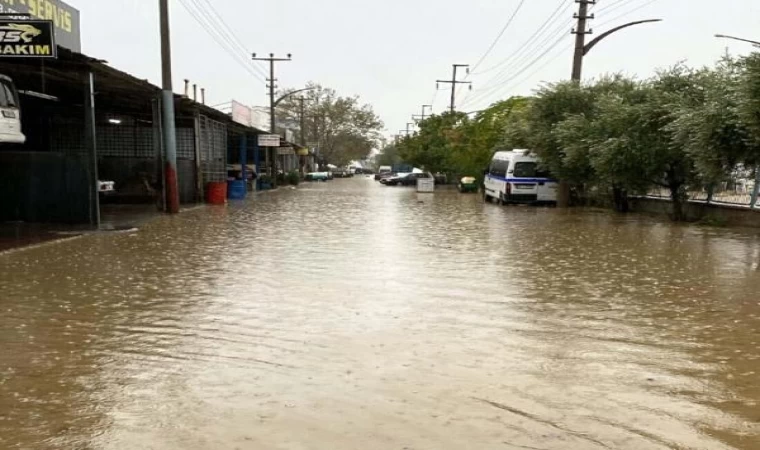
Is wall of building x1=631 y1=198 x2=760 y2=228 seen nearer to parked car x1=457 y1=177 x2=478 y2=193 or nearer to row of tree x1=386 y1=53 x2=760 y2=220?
row of tree x1=386 y1=53 x2=760 y2=220

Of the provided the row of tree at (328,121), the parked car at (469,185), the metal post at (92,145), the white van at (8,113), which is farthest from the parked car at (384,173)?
the white van at (8,113)

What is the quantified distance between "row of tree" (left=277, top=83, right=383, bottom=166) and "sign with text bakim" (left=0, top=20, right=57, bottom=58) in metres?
68.7

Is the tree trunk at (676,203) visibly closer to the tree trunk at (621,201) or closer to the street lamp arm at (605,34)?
the tree trunk at (621,201)

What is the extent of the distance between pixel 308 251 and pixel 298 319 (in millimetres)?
5363

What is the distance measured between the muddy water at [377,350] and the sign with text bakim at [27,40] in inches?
140

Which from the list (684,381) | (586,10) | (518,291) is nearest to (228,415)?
(684,381)

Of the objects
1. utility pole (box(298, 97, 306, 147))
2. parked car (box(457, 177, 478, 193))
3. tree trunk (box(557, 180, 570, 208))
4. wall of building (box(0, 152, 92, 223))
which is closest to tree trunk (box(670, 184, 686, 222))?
tree trunk (box(557, 180, 570, 208))

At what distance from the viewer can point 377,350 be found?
590 cm

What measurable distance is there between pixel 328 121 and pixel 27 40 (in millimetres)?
74209

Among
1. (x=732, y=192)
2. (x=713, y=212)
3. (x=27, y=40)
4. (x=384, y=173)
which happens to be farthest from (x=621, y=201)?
(x=384, y=173)

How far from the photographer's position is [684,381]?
16.7 feet

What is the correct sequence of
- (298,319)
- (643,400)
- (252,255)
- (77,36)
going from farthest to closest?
1. (77,36)
2. (252,255)
3. (298,319)
4. (643,400)

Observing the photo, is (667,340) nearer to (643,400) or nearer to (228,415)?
(643,400)

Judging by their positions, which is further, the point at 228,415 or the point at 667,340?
the point at 667,340
